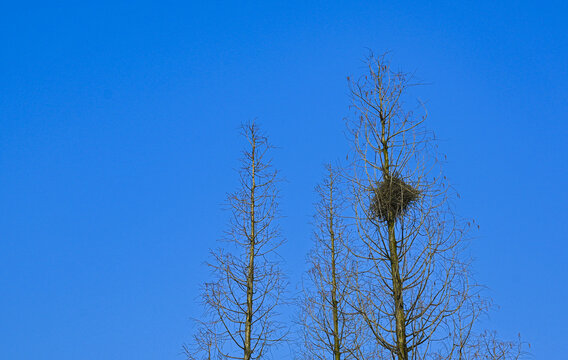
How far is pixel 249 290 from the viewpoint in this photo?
11.0 m

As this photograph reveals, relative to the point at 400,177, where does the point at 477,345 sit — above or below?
below

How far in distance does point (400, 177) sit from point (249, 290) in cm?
450

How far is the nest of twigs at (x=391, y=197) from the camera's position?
24.3 ft

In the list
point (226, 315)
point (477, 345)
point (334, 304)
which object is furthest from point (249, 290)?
point (477, 345)

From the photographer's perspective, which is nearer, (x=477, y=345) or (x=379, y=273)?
(x=379, y=273)

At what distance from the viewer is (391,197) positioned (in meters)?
7.43

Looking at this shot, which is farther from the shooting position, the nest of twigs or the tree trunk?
the tree trunk

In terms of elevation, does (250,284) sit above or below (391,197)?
above

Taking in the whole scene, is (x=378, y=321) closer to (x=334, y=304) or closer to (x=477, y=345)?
(x=477, y=345)

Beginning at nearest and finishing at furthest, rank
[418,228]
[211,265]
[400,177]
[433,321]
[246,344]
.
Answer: [433,321] → [418,228] → [400,177] → [246,344] → [211,265]

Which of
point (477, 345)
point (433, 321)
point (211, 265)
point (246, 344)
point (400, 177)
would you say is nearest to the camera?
point (433, 321)

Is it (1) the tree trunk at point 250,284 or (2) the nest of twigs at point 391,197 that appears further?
(1) the tree trunk at point 250,284

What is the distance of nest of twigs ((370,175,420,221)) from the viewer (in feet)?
24.3

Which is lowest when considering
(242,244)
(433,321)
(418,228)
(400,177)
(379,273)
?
(433,321)
